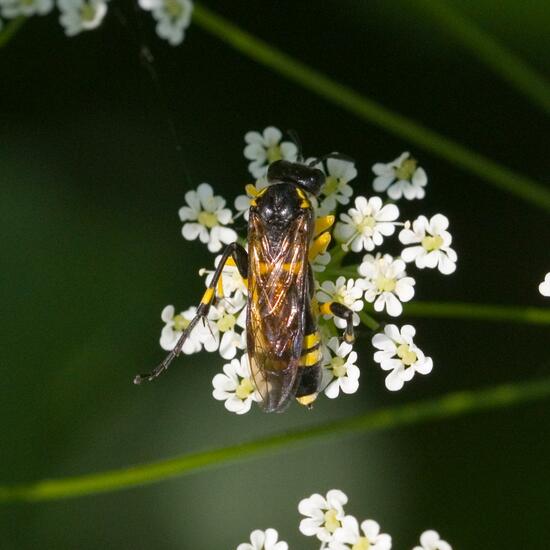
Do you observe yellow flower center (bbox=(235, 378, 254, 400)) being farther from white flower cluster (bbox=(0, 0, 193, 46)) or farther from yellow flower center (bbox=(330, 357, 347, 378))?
white flower cluster (bbox=(0, 0, 193, 46))

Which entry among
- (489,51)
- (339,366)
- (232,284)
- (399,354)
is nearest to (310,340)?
(339,366)

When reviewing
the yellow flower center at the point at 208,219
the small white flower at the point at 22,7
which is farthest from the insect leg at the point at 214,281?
the small white flower at the point at 22,7

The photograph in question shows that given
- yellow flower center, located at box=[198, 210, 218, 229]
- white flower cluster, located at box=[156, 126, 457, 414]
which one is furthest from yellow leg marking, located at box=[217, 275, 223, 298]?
yellow flower center, located at box=[198, 210, 218, 229]

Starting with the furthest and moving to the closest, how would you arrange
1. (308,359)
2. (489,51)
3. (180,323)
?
(489,51), (180,323), (308,359)

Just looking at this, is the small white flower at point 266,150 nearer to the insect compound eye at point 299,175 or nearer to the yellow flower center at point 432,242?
the insect compound eye at point 299,175

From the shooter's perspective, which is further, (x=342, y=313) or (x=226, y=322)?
(x=226, y=322)

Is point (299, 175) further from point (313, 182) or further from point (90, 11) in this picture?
point (90, 11)

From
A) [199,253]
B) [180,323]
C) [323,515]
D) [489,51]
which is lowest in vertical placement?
[323,515]


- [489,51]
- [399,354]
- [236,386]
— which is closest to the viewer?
[399,354]
